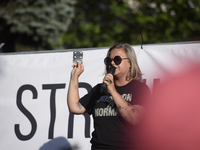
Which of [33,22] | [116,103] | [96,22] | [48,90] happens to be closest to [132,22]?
[96,22]

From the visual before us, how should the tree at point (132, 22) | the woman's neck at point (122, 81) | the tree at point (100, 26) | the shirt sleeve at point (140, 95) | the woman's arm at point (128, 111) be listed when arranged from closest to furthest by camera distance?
the woman's arm at point (128, 111) < the shirt sleeve at point (140, 95) < the woman's neck at point (122, 81) < the tree at point (132, 22) < the tree at point (100, 26)

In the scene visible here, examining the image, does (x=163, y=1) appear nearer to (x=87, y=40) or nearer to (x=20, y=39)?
(x=87, y=40)

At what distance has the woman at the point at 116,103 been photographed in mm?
2012

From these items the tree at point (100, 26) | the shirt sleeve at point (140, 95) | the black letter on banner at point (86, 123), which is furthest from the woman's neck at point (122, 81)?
the tree at point (100, 26)

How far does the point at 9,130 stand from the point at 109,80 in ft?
6.93

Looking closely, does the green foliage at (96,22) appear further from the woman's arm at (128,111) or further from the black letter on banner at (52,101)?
the woman's arm at (128,111)

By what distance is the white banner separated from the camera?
3350mm

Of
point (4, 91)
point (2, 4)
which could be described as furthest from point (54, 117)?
point (2, 4)

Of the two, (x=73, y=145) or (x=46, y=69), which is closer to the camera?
(x=73, y=145)

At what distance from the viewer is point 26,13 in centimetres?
713

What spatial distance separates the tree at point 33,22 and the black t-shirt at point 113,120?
5449 mm

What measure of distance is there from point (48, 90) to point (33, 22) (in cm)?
411

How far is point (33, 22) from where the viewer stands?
282 inches

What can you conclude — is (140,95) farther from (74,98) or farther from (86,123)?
(86,123)
